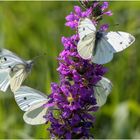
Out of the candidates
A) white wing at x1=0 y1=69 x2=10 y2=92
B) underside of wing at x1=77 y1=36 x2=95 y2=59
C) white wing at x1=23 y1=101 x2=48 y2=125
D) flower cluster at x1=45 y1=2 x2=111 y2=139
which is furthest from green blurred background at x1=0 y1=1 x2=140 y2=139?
underside of wing at x1=77 y1=36 x2=95 y2=59

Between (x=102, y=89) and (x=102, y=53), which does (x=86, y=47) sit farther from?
(x=102, y=89)

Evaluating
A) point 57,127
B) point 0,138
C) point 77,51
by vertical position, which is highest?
point 77,51

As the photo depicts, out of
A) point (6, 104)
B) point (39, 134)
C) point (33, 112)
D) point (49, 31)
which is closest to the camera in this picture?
point (33, 112)

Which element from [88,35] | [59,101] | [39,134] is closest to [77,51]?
[88,35]

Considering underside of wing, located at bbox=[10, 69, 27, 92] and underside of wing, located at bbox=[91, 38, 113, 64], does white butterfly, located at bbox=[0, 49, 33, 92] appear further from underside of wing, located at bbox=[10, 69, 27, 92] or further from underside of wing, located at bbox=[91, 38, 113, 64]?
underside of wing, located at bbox=[91, 38, 113, 64]

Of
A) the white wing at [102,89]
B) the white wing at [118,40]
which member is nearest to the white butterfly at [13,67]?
the white wing at [102,89]

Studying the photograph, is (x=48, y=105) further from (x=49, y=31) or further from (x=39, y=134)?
(x=49, y=31)
